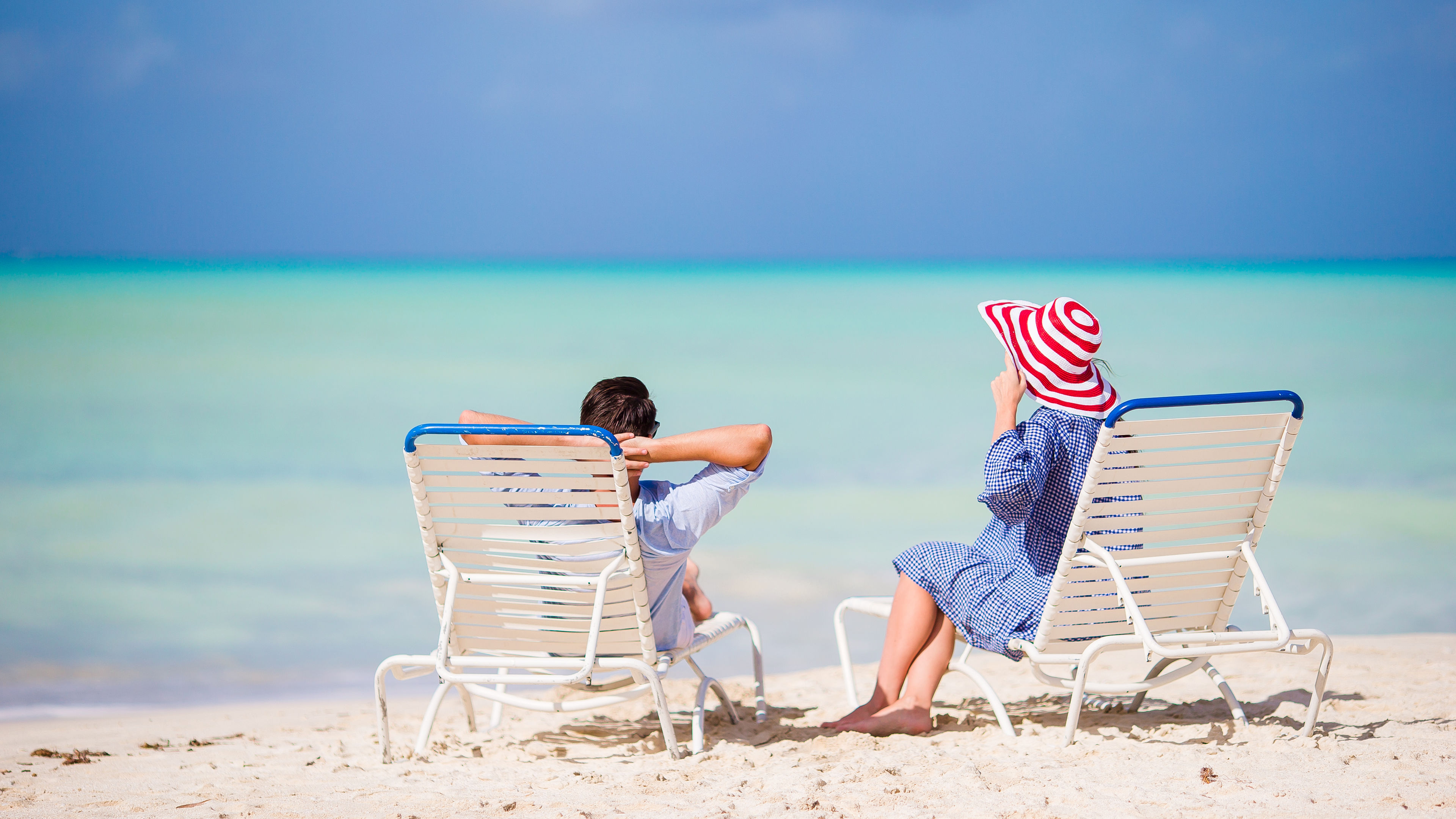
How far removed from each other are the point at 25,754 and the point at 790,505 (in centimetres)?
480

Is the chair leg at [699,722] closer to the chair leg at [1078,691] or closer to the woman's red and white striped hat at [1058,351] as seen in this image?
the chair leg at [1078,691]

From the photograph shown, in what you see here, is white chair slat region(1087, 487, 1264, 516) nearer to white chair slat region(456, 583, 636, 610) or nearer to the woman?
the woman

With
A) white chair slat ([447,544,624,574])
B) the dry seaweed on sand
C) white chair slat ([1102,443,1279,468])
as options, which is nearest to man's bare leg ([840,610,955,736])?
white chair slat ([1102,443,1279,468])

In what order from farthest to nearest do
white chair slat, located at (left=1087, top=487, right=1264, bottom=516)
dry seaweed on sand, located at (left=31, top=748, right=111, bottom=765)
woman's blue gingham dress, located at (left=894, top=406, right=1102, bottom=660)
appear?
dry seaweed on sand, located at (left=31, top=748, right=111, bottom=765) → woman's blue gingham dress, located at (left=894, top=406, right=1102, bottom=660) → white chair slat, located at (left=1087, top=487, right=1264, bottom=516)

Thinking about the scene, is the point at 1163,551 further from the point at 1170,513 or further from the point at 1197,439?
the point at 1197,439

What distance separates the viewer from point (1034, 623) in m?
3.42

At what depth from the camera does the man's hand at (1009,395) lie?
3.40 meters

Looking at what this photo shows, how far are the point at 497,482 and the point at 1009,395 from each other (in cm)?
149

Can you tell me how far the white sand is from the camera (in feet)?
9.48

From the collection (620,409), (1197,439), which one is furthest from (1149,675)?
(620,409)

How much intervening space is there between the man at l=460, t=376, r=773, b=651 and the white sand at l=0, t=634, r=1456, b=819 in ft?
1.95

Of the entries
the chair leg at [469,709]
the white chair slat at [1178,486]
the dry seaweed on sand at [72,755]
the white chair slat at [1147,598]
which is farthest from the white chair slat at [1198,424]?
the dry seaweed on sand at [72,755]

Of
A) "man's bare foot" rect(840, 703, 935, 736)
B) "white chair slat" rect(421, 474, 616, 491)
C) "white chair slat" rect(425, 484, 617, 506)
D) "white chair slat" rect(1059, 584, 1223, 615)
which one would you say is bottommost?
"man's bare foot" rect(840, 703, 935, 736)

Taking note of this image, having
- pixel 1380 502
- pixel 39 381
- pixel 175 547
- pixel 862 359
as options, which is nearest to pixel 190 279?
pixel 39 381
